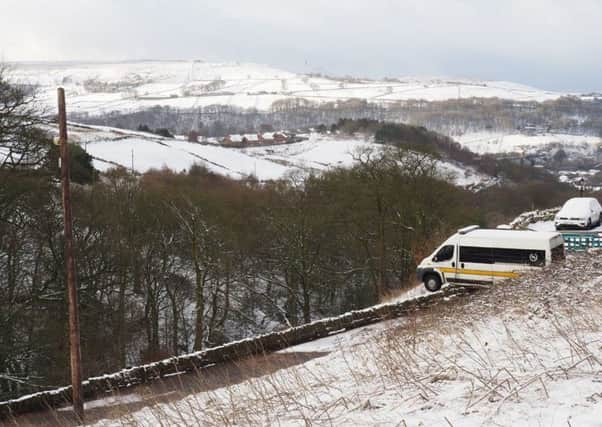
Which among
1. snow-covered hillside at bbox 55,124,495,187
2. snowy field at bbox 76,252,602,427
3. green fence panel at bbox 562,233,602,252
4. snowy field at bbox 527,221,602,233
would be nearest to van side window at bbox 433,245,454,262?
snowy field at bbox 76,252,602,427

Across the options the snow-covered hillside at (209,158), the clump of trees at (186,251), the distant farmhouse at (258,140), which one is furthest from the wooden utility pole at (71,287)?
the distant farmhouse at (258,140)

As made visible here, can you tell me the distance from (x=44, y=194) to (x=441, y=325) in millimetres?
15950

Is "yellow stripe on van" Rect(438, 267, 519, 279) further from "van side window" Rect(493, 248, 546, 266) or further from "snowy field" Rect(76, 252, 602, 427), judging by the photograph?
"snowy field" Rect(76, 252, 602, 427)

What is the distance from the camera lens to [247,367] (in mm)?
16703

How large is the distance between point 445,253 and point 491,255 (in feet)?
5.90

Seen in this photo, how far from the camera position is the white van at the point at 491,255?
21453mm

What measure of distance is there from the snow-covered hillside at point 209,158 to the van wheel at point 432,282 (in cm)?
5254

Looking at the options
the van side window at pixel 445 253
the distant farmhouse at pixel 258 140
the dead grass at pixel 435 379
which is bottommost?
the distant farmhouse at pixel 258 140

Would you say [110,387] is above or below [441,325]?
below

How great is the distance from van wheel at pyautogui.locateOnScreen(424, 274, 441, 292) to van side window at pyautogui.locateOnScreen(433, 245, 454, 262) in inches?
29.2

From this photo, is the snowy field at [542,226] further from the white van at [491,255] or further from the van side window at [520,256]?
the van side window at [520,256]

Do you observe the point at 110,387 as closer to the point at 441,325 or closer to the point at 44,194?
the point at 441,325

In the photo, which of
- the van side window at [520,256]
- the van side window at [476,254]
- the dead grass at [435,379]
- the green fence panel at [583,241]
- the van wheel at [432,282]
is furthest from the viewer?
the green fence panel at [583,241]

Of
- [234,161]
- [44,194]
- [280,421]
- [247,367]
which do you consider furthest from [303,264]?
[234,161]
